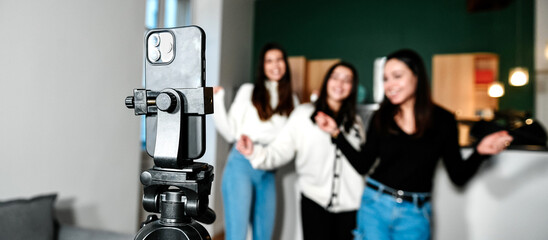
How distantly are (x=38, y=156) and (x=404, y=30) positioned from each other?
13.0 ft

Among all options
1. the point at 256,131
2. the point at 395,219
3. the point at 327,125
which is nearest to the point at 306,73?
the point at 256,131

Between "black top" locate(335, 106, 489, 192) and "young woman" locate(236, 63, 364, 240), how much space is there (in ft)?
0.71

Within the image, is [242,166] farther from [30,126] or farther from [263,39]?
[263,39]

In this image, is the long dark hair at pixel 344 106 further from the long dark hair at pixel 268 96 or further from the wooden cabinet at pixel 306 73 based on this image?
the wooden cabinet at pixel 306 73

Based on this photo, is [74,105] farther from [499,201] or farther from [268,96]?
[499,201]

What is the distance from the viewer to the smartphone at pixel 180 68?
60 centimetres

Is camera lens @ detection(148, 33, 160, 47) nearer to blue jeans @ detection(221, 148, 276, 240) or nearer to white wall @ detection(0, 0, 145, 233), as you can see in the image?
white wall @ detection(0, 0, 145, 233)

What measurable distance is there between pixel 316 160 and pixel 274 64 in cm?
68

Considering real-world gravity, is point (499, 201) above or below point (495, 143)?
below

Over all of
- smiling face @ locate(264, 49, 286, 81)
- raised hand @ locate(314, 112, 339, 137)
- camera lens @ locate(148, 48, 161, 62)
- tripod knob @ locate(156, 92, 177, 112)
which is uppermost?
smiling face @ locate(264, 49, 286, 81)

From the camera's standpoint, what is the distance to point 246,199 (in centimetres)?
208

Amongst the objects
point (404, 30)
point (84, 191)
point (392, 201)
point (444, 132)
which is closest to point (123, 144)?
point (84, 191)

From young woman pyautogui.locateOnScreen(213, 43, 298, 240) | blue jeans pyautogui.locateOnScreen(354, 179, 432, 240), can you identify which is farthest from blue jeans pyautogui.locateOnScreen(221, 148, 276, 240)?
blue jeans pyautogui.locateOnScreen(354, 179, 432, 240)

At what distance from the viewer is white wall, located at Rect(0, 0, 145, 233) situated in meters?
1.68
